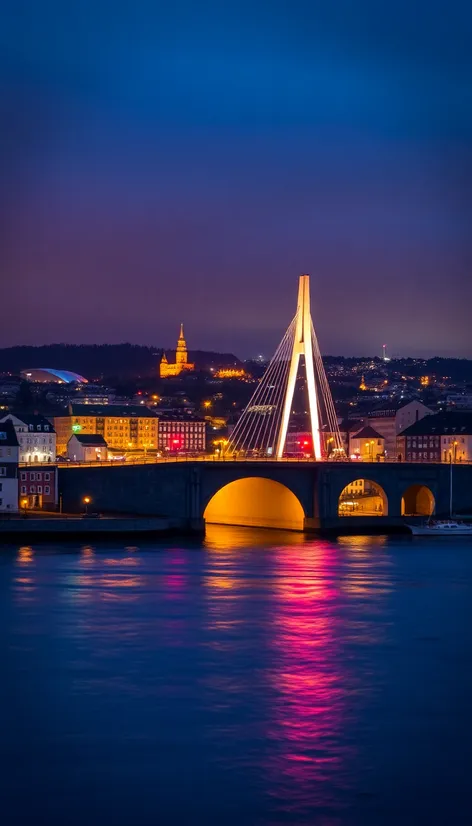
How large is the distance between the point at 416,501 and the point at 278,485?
499 cm

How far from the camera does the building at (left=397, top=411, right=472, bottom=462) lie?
5459cm

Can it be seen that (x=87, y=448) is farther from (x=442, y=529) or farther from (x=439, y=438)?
(x=442, y=529)

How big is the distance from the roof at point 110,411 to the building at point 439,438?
69.2ft

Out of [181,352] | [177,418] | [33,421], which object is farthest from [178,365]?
[33,421]

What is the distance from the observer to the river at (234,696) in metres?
11.8

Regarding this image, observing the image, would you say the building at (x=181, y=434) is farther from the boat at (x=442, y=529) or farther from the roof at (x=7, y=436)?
the boat at (x=442, y=529)

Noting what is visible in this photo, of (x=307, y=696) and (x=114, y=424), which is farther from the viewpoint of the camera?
(x=114, y=424)

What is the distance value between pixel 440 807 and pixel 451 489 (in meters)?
28.5

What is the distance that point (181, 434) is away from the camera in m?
81.2

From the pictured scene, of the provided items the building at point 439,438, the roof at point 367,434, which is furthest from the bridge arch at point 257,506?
the roof at point 367,434

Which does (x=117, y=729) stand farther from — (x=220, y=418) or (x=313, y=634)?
(x=220, y=418)

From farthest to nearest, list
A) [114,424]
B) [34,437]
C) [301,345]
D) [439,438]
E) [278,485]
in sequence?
[114,424] → [439,438] → [34,437] → [278,485] → [301,345]

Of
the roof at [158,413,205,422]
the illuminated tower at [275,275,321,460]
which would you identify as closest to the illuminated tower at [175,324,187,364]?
the roof at [158,413,205,422]

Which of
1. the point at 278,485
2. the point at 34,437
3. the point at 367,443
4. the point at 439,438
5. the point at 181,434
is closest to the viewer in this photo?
the point at 278,485
